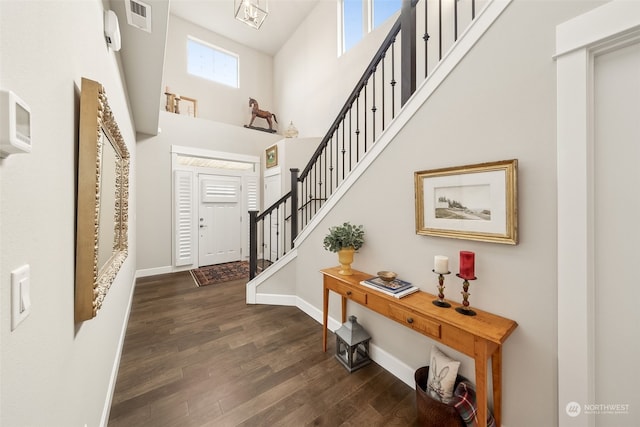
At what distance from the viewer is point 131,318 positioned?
2793 millimetres

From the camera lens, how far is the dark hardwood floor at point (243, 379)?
61.4 inches

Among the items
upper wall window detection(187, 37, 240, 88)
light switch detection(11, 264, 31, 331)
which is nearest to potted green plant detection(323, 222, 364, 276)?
light switch detection(11, 264, 31, 331)

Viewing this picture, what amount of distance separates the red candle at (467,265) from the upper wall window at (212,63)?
21.0ft

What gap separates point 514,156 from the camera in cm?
130

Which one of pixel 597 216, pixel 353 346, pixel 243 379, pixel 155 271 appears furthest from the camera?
pixel 155 271

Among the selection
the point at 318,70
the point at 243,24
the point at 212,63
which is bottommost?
the point at 318,70

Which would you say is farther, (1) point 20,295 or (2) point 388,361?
(2) point 388,361

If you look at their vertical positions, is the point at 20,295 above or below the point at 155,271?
above

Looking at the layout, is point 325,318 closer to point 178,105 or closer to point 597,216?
point 597,216

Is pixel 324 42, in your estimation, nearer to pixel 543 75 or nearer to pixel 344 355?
pixel 543 75

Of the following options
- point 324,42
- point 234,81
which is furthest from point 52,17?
point 234,81

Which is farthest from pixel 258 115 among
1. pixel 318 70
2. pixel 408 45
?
pixel 408 45

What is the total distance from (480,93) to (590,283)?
1.10 meters

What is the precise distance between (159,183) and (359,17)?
4.59 m
